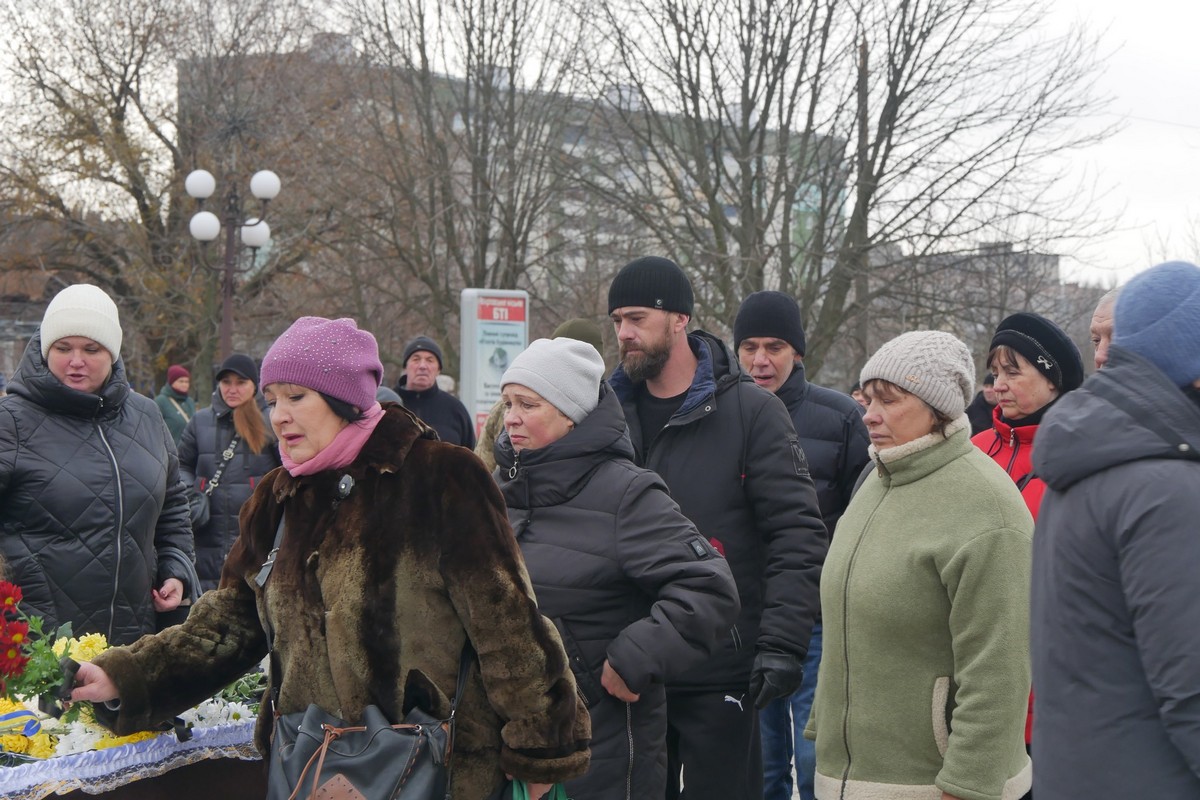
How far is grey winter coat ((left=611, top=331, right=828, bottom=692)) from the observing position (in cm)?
410

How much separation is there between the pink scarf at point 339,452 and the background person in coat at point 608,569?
0.70 metres

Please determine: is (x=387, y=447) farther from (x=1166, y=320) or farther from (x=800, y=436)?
(x=800, y=436)

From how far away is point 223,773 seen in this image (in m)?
3.81

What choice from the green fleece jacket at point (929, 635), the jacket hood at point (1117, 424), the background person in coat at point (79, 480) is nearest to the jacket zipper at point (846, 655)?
the green fleece jacket at point (929, 635)

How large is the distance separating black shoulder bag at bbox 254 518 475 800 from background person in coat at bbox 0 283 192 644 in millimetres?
2284

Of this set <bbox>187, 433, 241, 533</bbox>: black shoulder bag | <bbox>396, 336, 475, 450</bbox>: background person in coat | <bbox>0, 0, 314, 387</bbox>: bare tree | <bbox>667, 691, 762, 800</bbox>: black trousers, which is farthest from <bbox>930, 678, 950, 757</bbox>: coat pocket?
<bbox>0, 0, 314, 387</bbox>: bare tree

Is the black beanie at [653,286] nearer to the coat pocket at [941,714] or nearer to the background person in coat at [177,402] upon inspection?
the coat pocket at [941,714]

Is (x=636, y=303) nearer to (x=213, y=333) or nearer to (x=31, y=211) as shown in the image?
(x=213, y=333)

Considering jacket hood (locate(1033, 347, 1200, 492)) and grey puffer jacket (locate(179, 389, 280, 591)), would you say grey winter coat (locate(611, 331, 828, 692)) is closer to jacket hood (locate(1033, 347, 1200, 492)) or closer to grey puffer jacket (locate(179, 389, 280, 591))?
jacket hood (locate(1033, 347, 1200, 492))

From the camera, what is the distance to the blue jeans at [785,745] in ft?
17.9

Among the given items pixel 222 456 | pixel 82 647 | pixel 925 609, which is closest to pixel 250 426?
pixel 222 456

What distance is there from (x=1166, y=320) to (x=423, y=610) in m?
1.72

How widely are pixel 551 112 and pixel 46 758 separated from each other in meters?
19.9

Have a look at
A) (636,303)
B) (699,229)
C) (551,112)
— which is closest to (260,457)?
(636,303)
